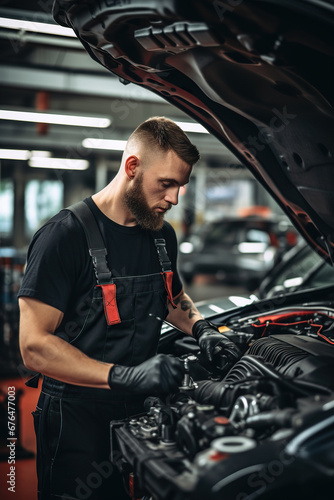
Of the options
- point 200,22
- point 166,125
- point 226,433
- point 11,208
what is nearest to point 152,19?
point 200,22

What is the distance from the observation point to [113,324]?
1543mm

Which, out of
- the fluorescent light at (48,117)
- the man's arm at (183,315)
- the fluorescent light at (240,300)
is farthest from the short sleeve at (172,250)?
the fluorescent light at (48,117)

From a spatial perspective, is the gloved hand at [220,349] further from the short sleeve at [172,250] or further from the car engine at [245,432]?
the short sleeve at [172,250]

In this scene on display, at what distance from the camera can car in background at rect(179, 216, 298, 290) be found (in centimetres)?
788

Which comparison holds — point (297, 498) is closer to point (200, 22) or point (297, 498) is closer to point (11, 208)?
point (200, 22)

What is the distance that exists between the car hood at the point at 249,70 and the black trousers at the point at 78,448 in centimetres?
94

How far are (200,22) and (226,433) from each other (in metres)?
0.95

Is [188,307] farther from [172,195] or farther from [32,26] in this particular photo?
[32,26]

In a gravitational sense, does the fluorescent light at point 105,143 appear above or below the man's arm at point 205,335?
above

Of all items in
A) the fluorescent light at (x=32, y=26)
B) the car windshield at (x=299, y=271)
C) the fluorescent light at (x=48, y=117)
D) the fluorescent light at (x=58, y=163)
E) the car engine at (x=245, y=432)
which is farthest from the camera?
the fluorescent light at (x=58, y=163)

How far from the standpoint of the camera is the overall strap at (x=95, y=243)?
1.51 metres

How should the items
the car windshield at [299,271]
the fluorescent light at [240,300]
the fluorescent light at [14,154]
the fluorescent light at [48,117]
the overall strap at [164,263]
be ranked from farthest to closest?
1. the fluorescent light at [14,154]
2. the fluorescent light at [48,117]
3. the car windshield at [299,271]
4. the fluorescent light at [240,300]
5. the overall strap at [164,263]

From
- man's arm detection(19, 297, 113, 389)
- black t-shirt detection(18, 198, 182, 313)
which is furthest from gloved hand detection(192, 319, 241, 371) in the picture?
man's arm detection(19, 297, 113, 389)

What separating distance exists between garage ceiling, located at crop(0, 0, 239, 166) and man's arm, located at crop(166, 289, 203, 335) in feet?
9.01
